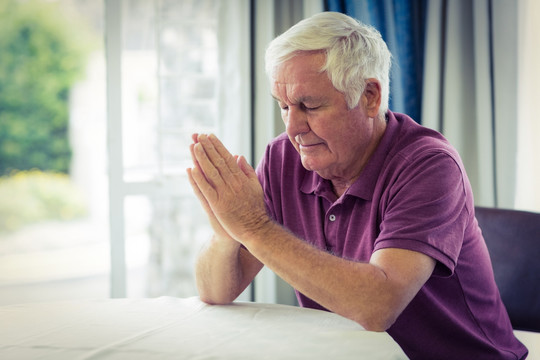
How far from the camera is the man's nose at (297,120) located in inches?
53.9

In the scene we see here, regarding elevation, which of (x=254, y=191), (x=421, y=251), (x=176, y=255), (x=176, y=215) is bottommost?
(x=176, y=255)

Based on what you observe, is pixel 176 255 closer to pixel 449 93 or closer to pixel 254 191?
pixel 449 93

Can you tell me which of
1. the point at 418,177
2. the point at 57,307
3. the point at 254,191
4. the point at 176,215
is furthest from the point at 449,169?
the point at 176,215

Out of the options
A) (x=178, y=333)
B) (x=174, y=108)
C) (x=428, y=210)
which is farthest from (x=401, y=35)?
(x=178, y=333)

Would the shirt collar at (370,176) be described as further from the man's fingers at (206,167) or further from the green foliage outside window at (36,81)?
the green foliage outside window at (36,81)

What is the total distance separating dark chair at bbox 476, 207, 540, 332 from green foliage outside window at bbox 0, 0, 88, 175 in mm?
7553

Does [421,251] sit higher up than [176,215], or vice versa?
[421,251]


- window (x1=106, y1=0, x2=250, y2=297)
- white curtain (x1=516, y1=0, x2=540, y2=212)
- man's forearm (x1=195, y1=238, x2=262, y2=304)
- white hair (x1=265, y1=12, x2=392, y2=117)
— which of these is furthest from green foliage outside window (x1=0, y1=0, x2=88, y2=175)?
white hair (x1=265, y1=12, x2=392, y2=117)

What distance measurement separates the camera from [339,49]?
52.0 inches

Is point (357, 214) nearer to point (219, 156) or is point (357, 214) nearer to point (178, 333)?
point (219, 156)

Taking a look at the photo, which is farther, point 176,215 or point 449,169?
point 176,215

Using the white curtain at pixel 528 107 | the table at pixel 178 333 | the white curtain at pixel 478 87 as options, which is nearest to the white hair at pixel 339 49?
the table at pixel 178 333

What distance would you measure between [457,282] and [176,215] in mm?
1617

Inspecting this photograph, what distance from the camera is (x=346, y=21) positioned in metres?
1.38
